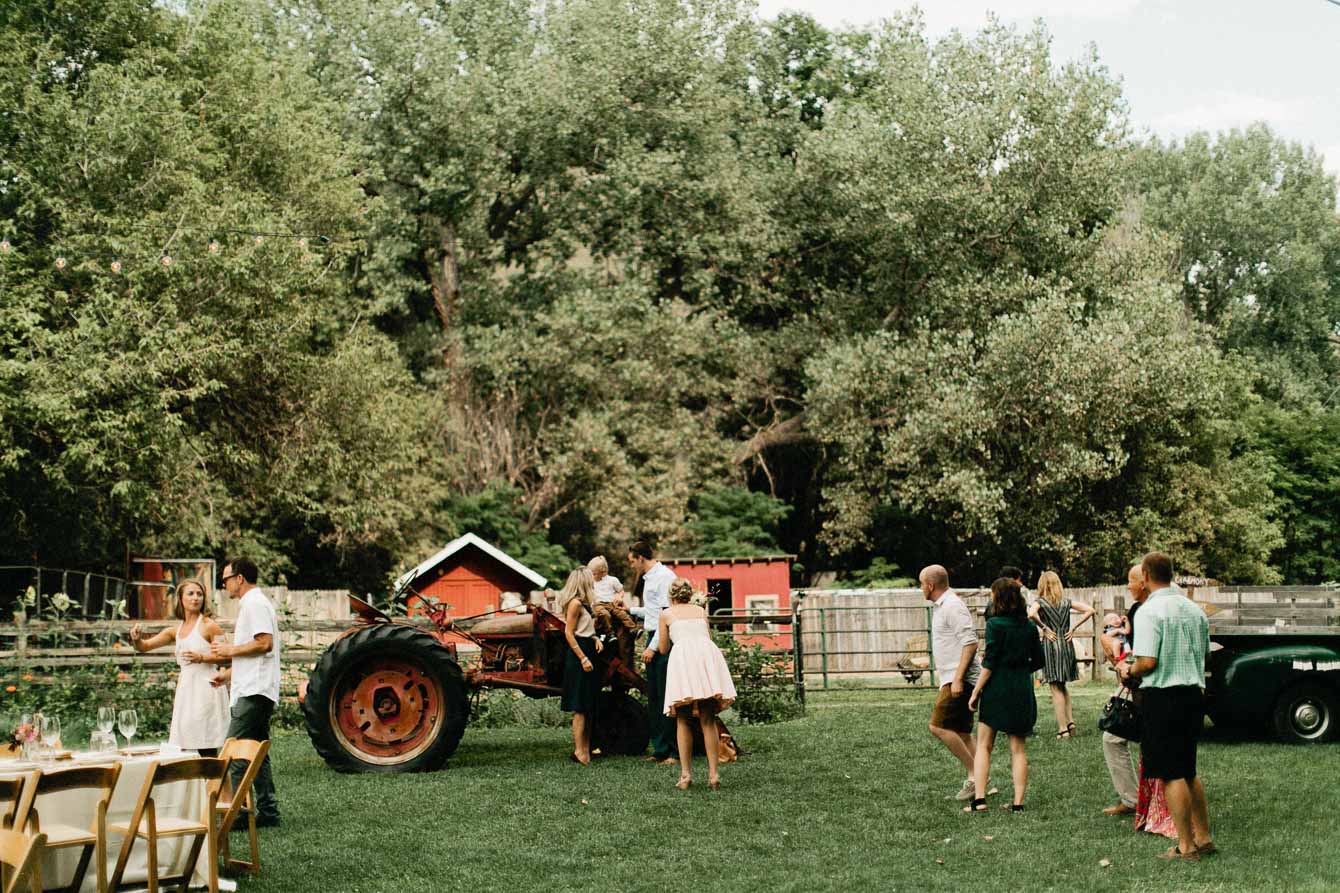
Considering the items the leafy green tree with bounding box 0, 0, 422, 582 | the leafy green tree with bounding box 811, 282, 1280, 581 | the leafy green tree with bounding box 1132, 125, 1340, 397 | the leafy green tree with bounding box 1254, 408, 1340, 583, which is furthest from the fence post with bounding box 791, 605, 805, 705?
the leafy green tree with bounding box 1132, 125, 1340, 397

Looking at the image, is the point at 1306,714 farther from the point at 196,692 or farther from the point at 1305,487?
the point at 1305,487

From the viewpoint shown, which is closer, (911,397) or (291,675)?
(291,675)

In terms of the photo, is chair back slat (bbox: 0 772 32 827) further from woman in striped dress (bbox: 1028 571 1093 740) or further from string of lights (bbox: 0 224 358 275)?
string of lights (bbox: 0 224 358 275)

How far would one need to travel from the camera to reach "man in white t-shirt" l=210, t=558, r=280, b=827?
10.5 metres

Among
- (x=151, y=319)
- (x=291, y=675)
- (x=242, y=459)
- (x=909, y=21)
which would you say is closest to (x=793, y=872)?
(x=291, y=675)

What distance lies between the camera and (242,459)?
28.1 meters

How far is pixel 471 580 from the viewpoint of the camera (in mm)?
31797

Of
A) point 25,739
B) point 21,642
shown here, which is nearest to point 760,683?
point 21,642

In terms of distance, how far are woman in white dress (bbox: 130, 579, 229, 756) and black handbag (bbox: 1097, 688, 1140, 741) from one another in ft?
20.2

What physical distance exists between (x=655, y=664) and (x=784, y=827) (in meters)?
3.68

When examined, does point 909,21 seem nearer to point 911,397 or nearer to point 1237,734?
point 911,397

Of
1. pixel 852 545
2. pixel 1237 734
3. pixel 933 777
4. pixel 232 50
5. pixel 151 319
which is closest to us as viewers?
pixel 933 777

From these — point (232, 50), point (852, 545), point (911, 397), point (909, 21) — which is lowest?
point (852, 545)

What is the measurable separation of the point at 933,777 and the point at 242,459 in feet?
59.8
